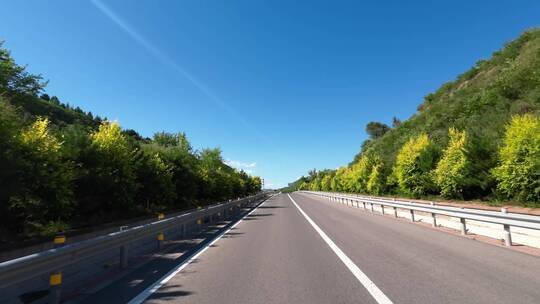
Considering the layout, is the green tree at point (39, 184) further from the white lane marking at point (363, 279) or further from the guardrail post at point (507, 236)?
the guardrail post at point (507, 236)

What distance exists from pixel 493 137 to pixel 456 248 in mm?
24503

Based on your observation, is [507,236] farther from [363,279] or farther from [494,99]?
[494,99]

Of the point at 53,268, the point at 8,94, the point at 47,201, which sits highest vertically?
the point at 8,94

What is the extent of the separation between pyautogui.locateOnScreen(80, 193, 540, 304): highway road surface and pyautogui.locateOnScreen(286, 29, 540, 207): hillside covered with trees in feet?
44.1

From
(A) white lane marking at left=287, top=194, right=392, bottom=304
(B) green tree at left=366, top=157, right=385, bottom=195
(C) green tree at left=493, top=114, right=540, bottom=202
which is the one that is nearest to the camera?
(A) white lane marking at left=287, top=194, right=392, bottom=304

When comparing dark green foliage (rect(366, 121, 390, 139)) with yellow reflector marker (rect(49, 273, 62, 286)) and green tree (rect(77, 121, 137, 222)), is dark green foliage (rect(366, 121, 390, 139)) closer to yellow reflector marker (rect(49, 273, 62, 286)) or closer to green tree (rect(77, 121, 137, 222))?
green tree (rect(77, 121, 137, 222))

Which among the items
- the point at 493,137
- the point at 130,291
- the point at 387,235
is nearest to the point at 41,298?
the point at 130,291

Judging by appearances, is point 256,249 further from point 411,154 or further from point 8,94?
point 411,154

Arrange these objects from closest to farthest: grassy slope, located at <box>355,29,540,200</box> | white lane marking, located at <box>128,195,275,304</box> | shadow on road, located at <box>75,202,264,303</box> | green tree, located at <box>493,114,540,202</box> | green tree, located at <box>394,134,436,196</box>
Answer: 1. white lane marking, located at <box>128,195,275,304</box>
2. shadow on road, located at <box>75,202,264,303</box>
3. green tree, located at <box>493,114,540,202</box>
4. grassy slope, located at <box>355,29,540,200</box>
5. green tree, located at <box>394,134,436,196</box>

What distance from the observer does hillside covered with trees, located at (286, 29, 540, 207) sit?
67.0 feet

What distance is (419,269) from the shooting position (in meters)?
6.96

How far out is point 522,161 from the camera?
2033 centimetres

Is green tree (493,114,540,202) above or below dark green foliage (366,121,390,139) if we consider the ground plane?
below

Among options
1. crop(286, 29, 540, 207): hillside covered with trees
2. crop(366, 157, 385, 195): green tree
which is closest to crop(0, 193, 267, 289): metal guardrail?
crop(286, 29, 540, 207): hillside covered with trees
